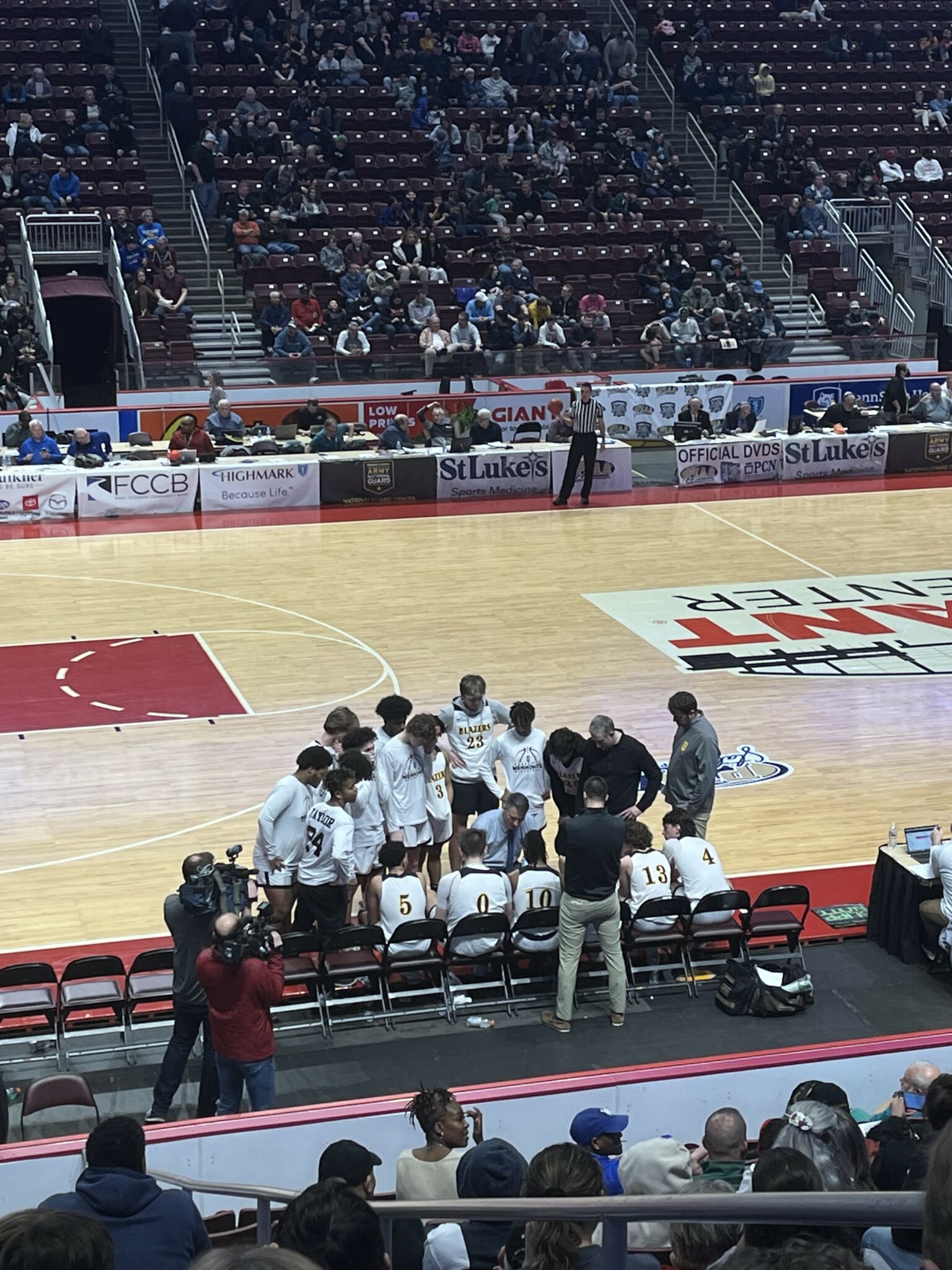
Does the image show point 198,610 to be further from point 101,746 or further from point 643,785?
point 643,785

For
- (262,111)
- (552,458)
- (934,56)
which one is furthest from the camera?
(934,56)

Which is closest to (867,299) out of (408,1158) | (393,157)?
(393,157)

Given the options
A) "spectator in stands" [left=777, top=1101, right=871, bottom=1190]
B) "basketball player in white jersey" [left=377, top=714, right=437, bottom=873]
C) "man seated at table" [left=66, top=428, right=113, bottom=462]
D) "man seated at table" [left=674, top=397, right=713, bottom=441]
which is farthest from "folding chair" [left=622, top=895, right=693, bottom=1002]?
"man seated at table" [left=674, top=397, right=713, bottom=441]

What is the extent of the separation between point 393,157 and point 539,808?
2448 cm

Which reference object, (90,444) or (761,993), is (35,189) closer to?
(90,444)

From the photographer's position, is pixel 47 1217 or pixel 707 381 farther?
pixel 707 381

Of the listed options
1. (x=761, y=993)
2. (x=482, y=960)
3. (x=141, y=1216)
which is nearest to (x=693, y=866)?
(x=761, y=993)

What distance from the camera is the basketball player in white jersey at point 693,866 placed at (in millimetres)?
10633

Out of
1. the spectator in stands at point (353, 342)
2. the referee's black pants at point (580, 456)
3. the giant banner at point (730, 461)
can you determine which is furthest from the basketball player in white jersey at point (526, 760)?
the spectator in stands at point (353, 342)

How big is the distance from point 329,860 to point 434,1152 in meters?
3.68

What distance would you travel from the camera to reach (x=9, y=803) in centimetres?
1376

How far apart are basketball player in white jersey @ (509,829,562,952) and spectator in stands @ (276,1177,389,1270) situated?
18.8 feet

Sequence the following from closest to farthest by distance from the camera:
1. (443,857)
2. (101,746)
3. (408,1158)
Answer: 1. (408,1158)
2. (443,857)
3. (101,746)

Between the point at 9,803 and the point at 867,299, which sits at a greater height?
the point at 867,299
